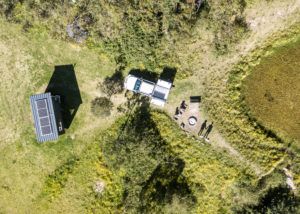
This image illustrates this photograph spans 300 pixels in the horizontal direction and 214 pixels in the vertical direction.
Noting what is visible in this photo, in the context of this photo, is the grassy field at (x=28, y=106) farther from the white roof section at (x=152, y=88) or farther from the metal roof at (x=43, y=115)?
the white roof section at (x=152, y=88)

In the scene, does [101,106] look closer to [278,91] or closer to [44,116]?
[44,116]

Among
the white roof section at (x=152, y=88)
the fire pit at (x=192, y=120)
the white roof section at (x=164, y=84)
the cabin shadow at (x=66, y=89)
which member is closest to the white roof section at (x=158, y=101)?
the white roof section at (x=152, y=88)

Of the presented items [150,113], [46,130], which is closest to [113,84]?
[150,113]

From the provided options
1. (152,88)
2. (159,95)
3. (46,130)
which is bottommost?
(46,130)

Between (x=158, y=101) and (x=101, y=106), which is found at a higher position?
(x=158, y=101)

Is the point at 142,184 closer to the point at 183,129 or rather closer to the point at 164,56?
the point at 183,129

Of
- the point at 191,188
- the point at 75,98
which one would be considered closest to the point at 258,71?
the point at 191,188

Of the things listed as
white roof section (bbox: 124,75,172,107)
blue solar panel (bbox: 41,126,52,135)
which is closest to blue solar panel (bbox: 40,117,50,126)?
blue solar panel (bbox: 41,126,52,135)
